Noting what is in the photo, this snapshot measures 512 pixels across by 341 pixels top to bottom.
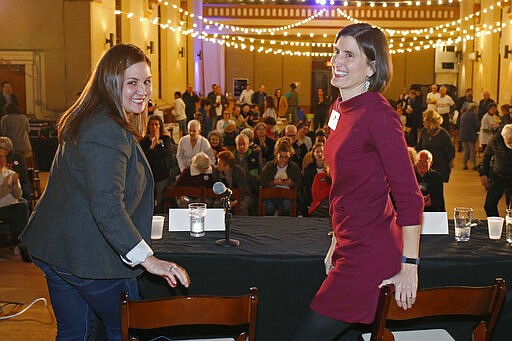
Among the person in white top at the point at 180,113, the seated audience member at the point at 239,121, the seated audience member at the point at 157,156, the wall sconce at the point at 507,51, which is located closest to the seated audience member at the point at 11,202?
the seated audience member at the point at 157,156

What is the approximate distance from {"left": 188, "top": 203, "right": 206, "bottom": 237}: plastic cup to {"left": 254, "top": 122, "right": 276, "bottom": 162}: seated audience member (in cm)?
532

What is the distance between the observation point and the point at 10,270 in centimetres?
623

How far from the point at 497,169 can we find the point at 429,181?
5.96 ft

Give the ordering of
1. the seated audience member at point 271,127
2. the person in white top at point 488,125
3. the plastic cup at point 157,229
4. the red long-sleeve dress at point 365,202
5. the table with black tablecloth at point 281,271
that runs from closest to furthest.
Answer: the red long-sleeve dress at point 365,202, the table with black tablecloth at point 281,271, the plastic cup at point 157,229, the seated audience member at point 271,127, the person in white top at point 488,125

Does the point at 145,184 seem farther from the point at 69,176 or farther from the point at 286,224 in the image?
the point at 286,224

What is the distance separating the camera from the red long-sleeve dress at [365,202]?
2.21m

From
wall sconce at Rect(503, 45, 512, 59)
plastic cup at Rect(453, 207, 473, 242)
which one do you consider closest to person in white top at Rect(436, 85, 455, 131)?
wall sconce at Rect(503, 45, 512, 59)

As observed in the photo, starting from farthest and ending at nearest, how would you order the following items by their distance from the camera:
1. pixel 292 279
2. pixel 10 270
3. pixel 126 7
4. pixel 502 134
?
pixel 126 7, pixel 502 134, pixel 10 270, pixel 292 279

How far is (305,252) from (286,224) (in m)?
0.63

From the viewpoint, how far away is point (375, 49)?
230 centimetres

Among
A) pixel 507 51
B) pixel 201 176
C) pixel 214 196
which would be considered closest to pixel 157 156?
pixel 201 176

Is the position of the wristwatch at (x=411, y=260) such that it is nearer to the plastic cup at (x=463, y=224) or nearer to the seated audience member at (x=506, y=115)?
the plastic cup at (x=463, y=224)

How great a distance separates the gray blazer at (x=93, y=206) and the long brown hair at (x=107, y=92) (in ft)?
0.11

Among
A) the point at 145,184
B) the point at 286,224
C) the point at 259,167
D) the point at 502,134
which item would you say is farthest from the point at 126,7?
the point at 145,184
